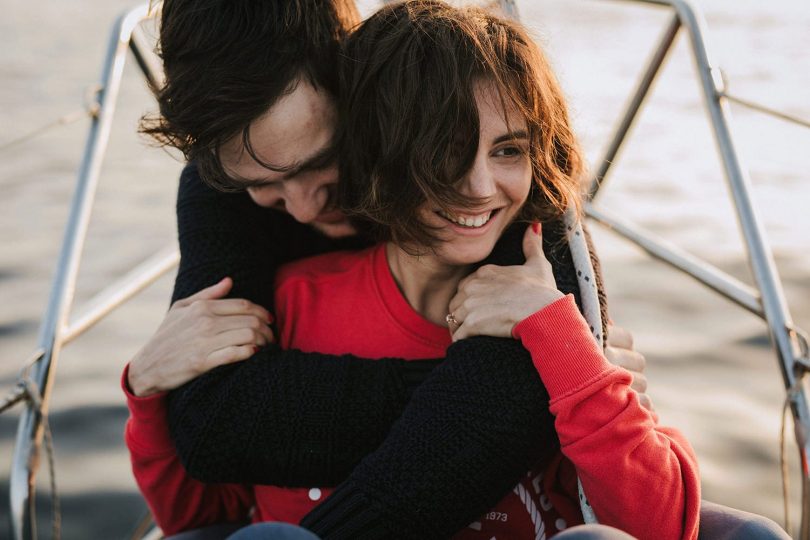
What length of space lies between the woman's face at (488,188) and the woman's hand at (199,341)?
266mm

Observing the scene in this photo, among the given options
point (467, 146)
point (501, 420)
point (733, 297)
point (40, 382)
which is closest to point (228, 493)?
point (40, 382)

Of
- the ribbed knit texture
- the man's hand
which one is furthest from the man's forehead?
the man's hand

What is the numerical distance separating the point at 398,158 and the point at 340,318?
26 cm

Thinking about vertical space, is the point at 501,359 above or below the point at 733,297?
above

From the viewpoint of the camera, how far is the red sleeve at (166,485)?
1287 millimetres

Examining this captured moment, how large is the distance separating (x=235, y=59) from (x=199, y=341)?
0.36m

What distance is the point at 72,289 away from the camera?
145 cm

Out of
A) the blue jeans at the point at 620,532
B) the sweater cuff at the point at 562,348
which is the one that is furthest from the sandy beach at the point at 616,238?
the blue jeans at the point at 620,532

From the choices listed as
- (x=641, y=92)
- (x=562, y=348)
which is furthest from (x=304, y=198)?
(x=641, y=92)

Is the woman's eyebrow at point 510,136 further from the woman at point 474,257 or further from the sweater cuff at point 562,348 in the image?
the sweater cuff at point 562,348

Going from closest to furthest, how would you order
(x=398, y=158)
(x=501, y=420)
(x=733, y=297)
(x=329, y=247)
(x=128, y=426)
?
(x=501, y=420) < (x=398, y=158) < (x=128, y=426) < (x=329, y=247) < (x=733, y=297)

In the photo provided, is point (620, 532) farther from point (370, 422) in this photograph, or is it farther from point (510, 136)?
point (510, 136)

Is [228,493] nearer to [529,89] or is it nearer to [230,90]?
[230,90]

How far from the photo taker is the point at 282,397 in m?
1.18
